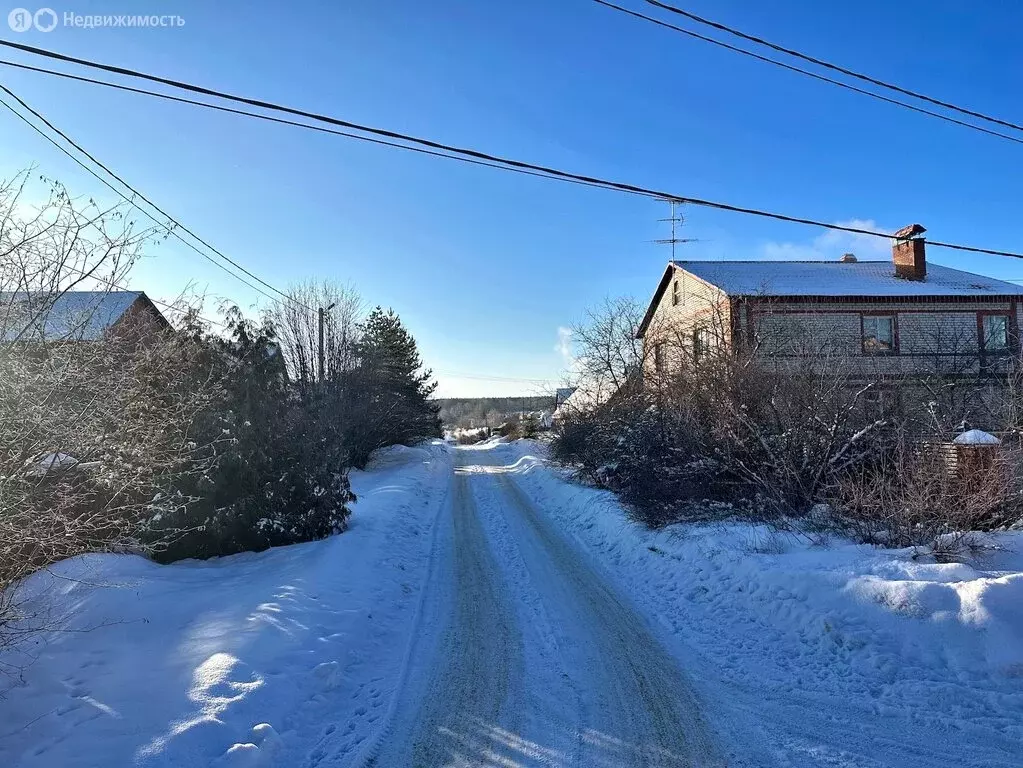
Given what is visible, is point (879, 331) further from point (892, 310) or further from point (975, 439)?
point (975, 439)

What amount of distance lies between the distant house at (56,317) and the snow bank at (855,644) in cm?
646

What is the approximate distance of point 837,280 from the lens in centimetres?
2269

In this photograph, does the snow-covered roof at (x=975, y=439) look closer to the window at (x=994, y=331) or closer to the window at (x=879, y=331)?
the window at (x=879, y=331)

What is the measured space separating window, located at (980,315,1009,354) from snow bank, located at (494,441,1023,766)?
1860cm

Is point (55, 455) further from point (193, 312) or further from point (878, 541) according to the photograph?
point (878, 541)

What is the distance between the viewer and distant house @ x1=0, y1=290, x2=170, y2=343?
4766 millimetres

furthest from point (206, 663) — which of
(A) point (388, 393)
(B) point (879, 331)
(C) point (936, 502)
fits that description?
(B) point (879, 331)

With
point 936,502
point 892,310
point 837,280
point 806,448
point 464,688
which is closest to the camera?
point 464,688

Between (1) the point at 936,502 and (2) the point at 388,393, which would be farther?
(2) the point at 388,393

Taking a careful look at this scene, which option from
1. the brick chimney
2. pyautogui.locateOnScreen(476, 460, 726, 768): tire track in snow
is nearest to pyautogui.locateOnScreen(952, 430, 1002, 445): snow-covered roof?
pyautogui.locateOnScreen(476, 460, 726, 768): tire track in snow

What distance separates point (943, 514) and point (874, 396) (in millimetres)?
4628

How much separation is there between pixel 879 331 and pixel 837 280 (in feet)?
8.64

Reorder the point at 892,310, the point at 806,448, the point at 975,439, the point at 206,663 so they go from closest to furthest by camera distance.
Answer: the point at 206,663, the point at 975,439, the point at 806,448, the point at 892,310

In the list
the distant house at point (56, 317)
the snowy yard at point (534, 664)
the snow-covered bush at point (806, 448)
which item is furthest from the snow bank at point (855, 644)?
the distant house at point (56, 317)
